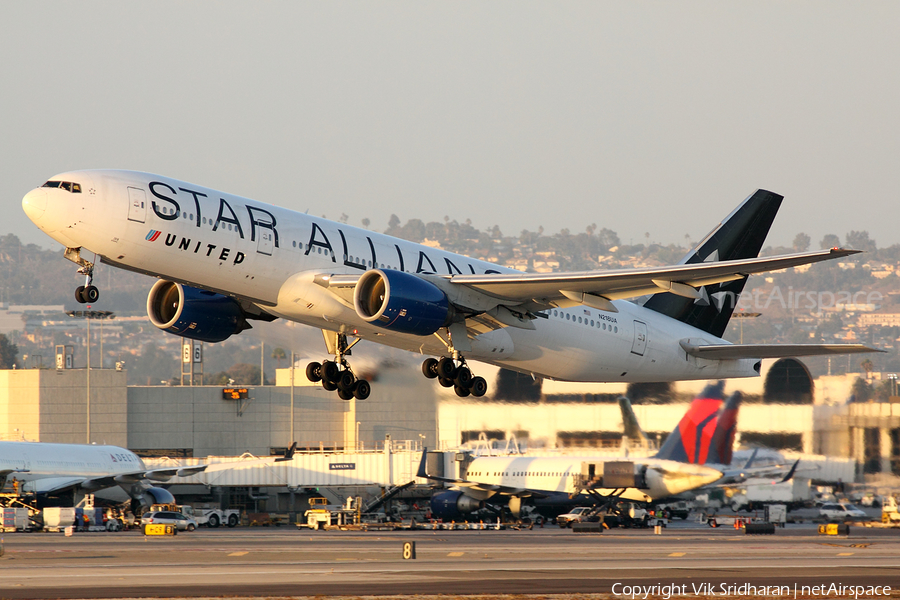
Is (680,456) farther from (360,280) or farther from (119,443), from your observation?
(119,443)

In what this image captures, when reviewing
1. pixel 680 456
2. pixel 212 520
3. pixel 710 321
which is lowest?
pixel 212 520

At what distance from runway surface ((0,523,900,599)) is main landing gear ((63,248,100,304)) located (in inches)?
348

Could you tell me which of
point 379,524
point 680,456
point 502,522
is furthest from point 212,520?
point 680,456

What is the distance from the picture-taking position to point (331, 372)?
120ft

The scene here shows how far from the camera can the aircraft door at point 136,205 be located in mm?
29500

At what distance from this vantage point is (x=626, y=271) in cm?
3231

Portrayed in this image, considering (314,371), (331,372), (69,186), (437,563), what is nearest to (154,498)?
(437,563)

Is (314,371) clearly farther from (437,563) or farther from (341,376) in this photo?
(437,563)

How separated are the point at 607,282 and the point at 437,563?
1555cm

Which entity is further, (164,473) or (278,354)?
(278,354)

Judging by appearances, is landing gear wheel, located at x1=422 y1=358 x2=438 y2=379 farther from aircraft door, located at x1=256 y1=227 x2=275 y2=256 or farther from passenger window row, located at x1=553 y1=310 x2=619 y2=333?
aircraft door, located at x1=256 y1=227 x2=275 y2=256

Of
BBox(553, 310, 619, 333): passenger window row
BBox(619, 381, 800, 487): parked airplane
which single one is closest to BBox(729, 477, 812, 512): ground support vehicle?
BBox(619, 381, 800, 487): parked airplane

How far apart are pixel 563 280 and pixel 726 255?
46.2 ft

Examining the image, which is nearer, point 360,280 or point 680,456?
point 360,280
